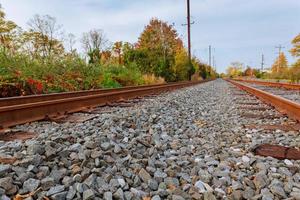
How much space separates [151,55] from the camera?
977 inches

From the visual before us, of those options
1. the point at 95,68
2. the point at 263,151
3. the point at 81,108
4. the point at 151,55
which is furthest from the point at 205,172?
A: the point at 151,55

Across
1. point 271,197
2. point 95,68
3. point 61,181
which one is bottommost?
point 271,197

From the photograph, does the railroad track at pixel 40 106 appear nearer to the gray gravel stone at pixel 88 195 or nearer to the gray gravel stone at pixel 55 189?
the gray gravel stone at pixel 55 189

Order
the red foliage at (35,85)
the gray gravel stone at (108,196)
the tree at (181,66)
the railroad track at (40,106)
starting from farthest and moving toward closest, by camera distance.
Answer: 1. the tree at (181,66)
2. the red foliage at (35,85)
3. the railroad track at (40,106)
4. the gray gravel stone at (108,196)

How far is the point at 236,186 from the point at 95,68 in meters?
9.77

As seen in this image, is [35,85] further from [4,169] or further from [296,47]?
[296,47]

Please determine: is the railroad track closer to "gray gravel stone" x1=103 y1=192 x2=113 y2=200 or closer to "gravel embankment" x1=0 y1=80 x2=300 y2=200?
"gravel embankment" x1=0 y1=80 x2=300 y2=200

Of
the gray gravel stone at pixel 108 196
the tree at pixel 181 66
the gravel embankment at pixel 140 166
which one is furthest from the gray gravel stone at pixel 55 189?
the tree at pixel 181 66

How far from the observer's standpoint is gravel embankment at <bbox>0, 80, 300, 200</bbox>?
6.59 ft

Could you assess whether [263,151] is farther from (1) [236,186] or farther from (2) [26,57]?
(2) [26,57]

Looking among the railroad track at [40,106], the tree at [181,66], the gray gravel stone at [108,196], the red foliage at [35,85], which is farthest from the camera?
the tree at [181,66]

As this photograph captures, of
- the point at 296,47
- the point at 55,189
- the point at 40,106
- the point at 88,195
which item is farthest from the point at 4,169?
the point at 296,47

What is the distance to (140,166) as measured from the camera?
2.59 meters

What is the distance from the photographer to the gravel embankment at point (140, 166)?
6.59 ft
